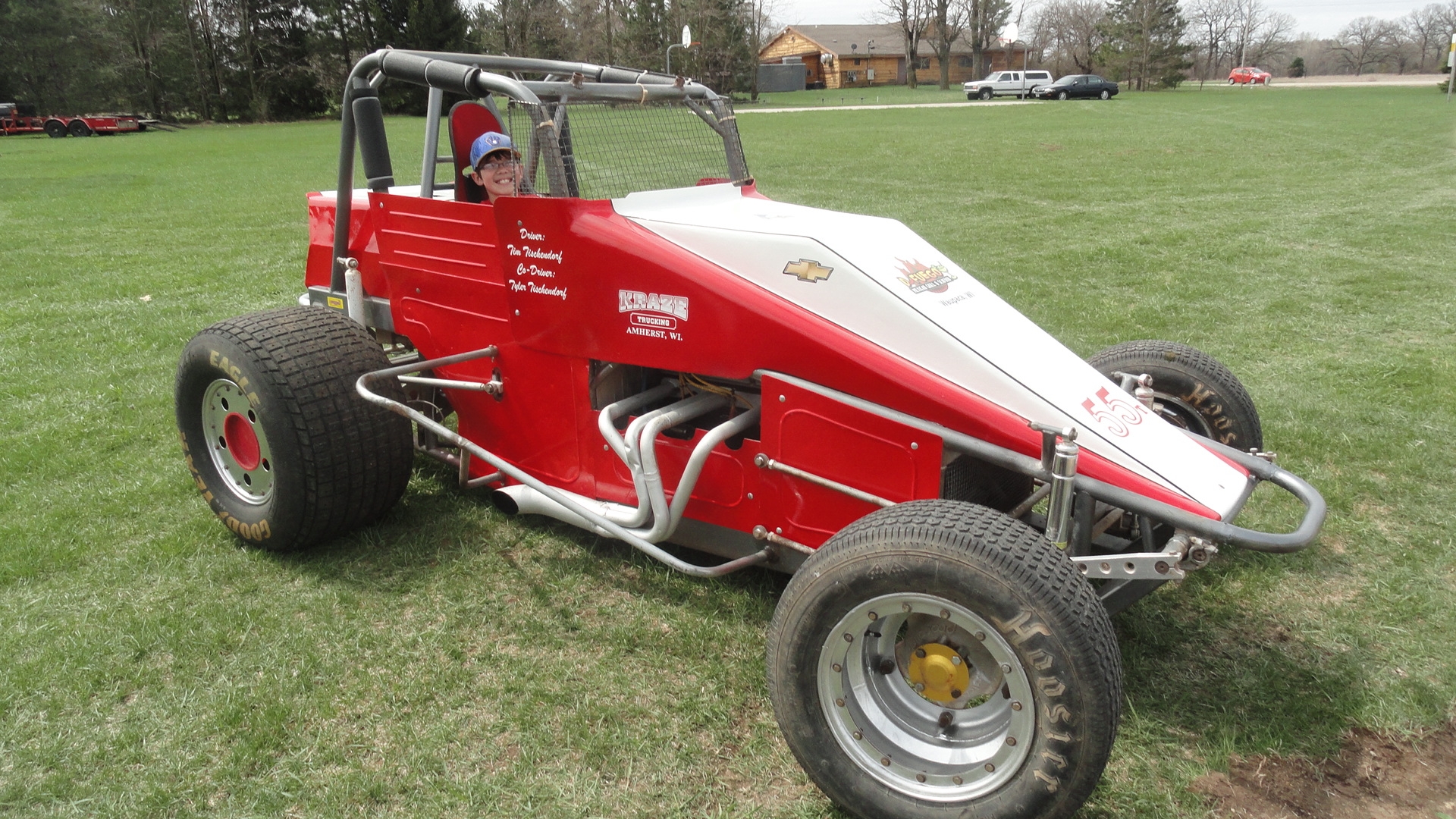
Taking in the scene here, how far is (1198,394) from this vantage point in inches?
158

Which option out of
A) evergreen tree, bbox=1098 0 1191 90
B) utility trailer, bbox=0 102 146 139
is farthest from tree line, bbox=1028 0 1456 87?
utility trailer, bbox=0 102 146 139

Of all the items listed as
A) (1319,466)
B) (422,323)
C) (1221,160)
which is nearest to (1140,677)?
(1319,466)

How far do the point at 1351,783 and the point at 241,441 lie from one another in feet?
14.3

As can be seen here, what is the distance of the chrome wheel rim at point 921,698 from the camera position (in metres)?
2.55

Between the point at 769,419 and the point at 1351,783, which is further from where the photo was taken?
the point at 769,419

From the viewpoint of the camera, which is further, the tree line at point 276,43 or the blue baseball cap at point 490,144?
the tree line at point 276,43

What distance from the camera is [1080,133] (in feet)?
84.1

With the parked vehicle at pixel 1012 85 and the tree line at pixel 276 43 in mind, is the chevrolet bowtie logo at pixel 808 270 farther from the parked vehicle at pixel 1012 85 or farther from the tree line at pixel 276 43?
the parked vehicle at pixel 1012 85

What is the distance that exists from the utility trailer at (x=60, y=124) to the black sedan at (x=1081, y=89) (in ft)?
137

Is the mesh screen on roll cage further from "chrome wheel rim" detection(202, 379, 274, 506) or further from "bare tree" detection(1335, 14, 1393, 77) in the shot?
"bare tree" detection(1335, 14, 1393, 77)

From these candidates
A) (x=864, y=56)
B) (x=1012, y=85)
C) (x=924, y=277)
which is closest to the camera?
(x=924, y=277)

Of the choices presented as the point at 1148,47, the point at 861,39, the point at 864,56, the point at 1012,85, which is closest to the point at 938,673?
the point at 1012,85

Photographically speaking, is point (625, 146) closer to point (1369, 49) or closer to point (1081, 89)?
point (1081, 89)

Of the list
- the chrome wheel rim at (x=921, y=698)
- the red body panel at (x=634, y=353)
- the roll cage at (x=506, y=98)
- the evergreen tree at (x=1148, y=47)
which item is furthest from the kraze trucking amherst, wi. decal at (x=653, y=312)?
the evergreen tree at (x=1148, y=47)
